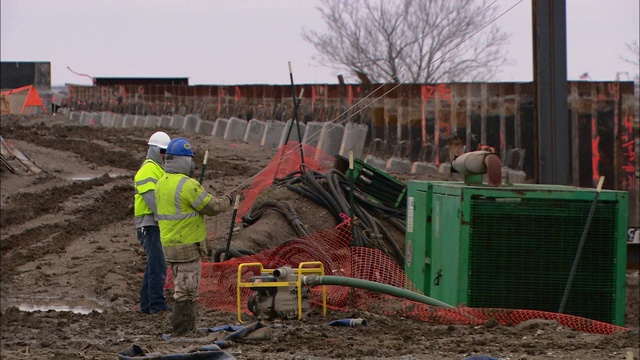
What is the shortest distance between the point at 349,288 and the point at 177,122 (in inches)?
1307

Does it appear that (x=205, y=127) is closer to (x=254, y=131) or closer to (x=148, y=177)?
(x=254, y=131)

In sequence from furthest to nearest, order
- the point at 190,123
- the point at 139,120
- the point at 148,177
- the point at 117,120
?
the point at 117,120, the point at 139,120, the point at 190,123, the point at 148,177

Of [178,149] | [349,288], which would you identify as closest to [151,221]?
[178,149]

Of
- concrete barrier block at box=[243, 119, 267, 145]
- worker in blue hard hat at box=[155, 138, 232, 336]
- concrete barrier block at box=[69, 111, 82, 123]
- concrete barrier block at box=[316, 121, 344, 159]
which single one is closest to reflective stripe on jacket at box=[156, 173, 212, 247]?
worker in blue hard hat at box=[155, 138, 232, 336]

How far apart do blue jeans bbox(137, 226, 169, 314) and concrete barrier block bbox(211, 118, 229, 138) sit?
87.8ft

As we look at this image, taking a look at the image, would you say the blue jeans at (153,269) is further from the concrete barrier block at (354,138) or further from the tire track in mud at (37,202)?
the concrete barrier block at (354,138)

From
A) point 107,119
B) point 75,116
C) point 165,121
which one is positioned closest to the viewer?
point 165,121

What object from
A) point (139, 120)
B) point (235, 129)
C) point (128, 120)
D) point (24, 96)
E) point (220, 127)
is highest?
point (24, 96)

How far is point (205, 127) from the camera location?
Answer: 40719 mm

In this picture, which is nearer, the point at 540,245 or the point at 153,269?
the point at 540,245

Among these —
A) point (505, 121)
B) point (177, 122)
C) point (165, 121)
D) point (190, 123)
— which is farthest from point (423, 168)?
point (165, 121)

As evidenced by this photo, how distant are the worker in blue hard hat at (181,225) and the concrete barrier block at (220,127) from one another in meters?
28.4

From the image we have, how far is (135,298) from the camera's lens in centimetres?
1344

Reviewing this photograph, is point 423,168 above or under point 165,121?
under
